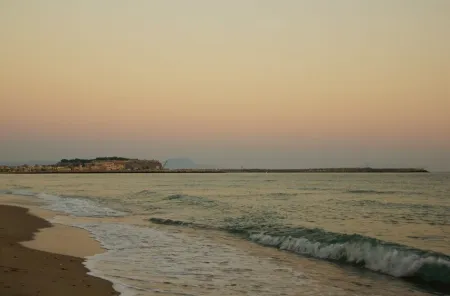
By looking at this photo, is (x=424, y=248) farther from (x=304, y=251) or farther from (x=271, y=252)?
(x=271, y=252)

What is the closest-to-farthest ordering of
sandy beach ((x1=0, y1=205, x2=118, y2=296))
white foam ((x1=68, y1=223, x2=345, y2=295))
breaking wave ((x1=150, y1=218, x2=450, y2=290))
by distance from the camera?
1. sandy beach ((x1=0, y1=205, x2=118, y2=296))
2. white foam ((x1=68, y1=223, x2=345, y2=295))
3. breaking wave ((x1=150, y1=218, x2=450, y2=290))

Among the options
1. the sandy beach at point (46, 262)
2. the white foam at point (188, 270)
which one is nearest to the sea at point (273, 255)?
the white foam at point (188, 270)

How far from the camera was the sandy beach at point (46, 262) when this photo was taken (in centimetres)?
787

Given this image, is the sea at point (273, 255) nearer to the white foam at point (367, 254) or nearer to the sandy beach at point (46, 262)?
the white foam at point (367, 254)

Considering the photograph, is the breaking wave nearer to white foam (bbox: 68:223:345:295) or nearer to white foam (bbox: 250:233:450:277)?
white foam (bbox: 250:233:450:277)

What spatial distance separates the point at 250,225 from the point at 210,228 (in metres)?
1.69

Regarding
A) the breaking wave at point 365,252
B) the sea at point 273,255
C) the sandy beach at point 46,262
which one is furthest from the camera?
the breaking wave at point 365,252

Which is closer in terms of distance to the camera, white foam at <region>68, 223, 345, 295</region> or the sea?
white foam at <region>68, 223, 345, 295</region>

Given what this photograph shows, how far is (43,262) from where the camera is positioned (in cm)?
1023

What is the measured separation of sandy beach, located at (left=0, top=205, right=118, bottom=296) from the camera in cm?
787

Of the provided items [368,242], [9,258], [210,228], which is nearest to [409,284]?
[368,242]

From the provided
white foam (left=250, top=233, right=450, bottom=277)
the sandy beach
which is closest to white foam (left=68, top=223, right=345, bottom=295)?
the sandy beach

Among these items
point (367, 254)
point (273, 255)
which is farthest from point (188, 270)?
point (367, 254)

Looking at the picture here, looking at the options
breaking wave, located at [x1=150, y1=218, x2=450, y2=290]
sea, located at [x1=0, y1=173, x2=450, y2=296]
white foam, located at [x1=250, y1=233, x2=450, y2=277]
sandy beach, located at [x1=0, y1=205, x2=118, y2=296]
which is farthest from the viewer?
white foam, located at [x1=250, y1=233, x2=450, y2=277]
